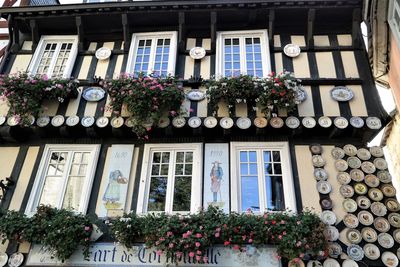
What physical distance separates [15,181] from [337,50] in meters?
7.88

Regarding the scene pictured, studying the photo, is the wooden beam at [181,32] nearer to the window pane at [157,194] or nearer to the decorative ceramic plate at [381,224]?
the window pane at [157,194]

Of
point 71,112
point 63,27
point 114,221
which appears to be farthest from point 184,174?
point 63,27

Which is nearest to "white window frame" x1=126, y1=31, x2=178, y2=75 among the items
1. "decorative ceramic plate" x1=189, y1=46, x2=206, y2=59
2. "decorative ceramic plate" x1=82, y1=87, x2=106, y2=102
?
"decorative ceramic plate" x1=189, y1=46, x2=206, y2=59

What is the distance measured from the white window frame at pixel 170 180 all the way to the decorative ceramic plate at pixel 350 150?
2955mm

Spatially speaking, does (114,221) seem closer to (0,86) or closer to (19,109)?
(19,109)

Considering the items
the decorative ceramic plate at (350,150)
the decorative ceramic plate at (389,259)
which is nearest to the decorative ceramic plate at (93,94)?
the decorative ceramic plate at (350,150)

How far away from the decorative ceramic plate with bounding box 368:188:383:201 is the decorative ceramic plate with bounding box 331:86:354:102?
2.03 m

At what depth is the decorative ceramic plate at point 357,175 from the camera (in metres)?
6.96

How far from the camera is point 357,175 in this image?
23.0ft

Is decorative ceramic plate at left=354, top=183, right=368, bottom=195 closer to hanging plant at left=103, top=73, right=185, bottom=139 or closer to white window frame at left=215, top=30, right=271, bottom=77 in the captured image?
white window frame at left=215, top=30, right=271, bottom=77

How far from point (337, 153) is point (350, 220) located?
4.53ft

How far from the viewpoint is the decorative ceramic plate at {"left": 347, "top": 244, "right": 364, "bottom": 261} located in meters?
6.25

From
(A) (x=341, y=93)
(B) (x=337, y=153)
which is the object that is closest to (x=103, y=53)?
(A) (x=341, y=93)

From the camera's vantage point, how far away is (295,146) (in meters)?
7.55
